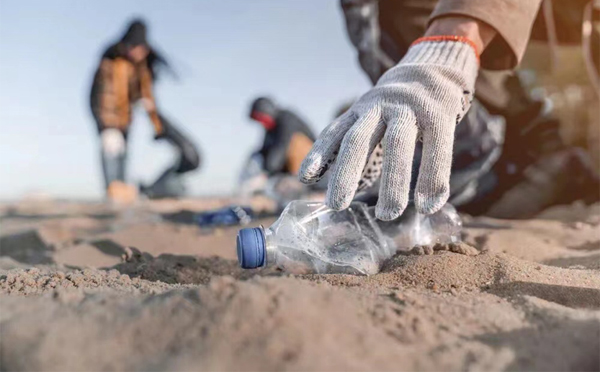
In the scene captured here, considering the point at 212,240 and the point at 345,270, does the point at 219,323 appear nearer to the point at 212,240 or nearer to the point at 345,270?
the point at 345,270

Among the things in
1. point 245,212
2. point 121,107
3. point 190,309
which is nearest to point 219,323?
point 190,309

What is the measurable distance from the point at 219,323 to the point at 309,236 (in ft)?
3.18

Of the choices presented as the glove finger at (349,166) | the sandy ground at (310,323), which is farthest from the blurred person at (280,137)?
the sandy ground at (310,323)

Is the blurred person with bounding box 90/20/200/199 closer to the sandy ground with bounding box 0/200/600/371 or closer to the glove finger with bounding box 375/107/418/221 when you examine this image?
the sandy ground with bounding box 0/200/600/371

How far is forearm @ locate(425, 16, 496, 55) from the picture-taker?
5.96 ft

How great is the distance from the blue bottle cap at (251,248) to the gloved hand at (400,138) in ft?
0.75

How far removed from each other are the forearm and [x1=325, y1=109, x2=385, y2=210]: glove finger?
2.02 ft

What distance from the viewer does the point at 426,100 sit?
1.48 meters

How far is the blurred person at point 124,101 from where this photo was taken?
5891 millimetres

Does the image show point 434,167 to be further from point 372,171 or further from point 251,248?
point 251,248

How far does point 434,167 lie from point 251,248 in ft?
1.85

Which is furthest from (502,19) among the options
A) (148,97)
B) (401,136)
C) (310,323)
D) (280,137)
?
(148,97)

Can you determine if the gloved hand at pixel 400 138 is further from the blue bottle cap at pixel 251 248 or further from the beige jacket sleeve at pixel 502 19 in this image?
the beige jacket sleeve at pixel 502 19

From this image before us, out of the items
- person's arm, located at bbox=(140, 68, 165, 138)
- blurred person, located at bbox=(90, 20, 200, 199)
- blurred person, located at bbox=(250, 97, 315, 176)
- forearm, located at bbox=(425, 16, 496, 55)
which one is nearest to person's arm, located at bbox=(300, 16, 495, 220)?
forearm, located at bbox=(425, 16, 496, 55)
